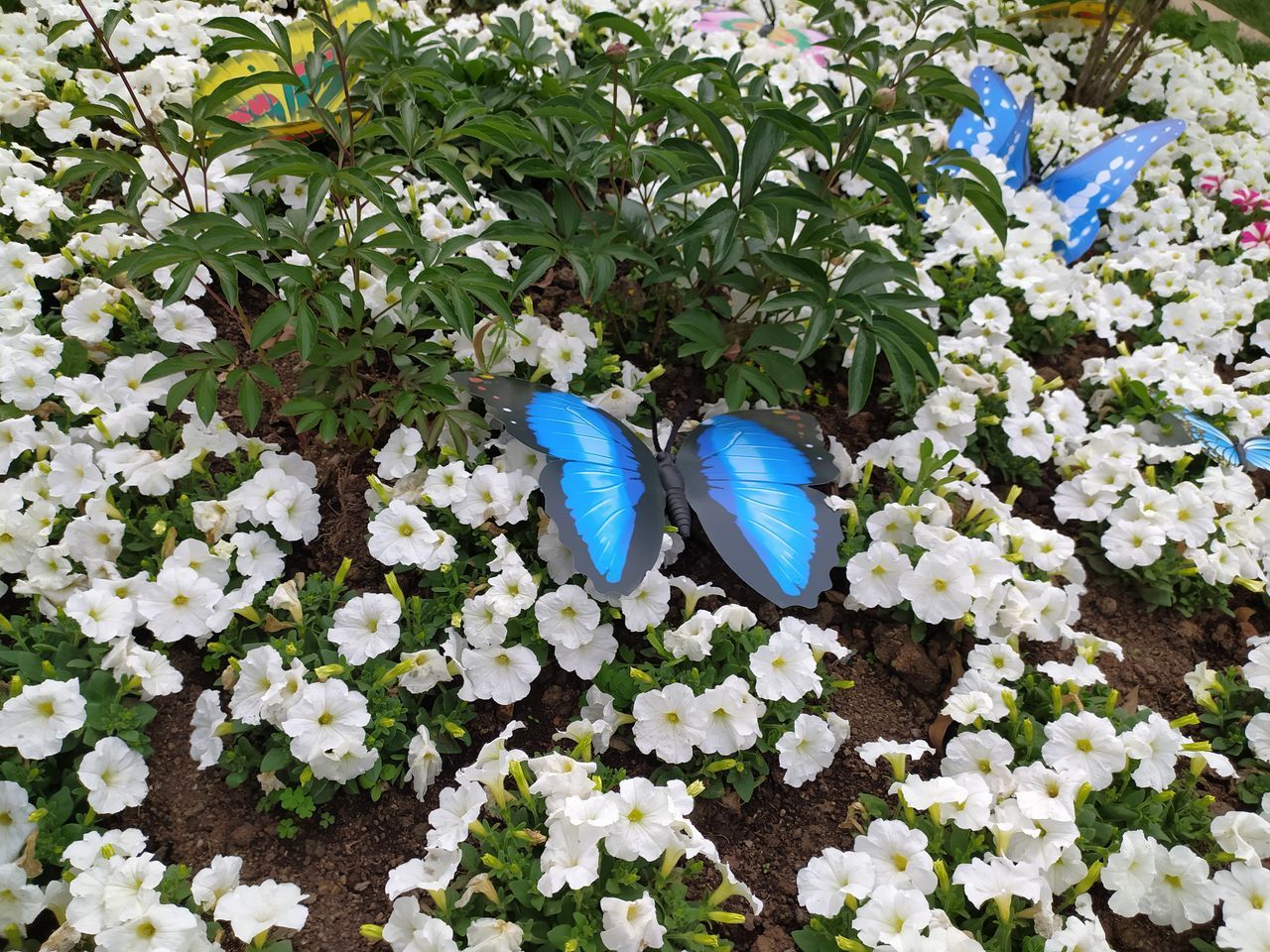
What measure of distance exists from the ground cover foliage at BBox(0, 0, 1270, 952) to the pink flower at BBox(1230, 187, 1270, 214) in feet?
3.74

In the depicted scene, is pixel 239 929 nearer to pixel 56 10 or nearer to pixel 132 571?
pixel 132 571

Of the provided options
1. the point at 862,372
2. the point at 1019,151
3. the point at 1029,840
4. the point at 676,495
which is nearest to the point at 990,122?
the point at 1019,151

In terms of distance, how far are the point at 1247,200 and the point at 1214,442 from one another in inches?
69.0

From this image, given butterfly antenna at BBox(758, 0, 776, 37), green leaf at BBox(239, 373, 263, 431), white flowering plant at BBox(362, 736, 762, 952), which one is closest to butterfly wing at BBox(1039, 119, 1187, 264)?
butterfly antenna at BBox(758, 0, 776, 37)

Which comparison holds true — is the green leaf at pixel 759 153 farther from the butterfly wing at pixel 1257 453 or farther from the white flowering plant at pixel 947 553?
the butterfly wing at pixel 1257 453

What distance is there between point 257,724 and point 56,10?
9.08ft

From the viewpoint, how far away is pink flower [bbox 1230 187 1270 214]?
3.85m

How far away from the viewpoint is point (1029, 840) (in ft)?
6.25

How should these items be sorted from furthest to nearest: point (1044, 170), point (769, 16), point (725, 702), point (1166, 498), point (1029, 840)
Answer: point (769, 16), point (1044, 170), point (1166, 498), point (725, 702), point (1029, 840)

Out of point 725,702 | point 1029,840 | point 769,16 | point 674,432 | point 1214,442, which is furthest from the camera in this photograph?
point 769,16

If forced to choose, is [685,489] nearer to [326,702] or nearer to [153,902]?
[326,702]

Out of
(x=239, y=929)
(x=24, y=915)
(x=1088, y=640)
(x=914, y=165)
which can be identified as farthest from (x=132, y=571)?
(x=1088, y=640)

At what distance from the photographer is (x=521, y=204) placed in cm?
254

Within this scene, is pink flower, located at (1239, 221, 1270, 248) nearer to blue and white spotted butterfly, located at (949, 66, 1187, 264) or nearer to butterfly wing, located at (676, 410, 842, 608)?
blue and white spotted butterfly, located at (949, 66, 1187, 264)
